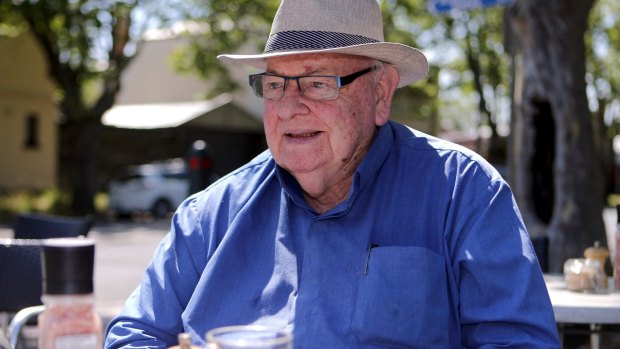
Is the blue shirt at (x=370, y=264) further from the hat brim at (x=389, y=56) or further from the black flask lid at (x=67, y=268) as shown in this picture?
the black flask lid at (x=67, y=268)

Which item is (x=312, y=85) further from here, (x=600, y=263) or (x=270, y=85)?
(x=600, y=263)

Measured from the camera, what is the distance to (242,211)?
2.53 m

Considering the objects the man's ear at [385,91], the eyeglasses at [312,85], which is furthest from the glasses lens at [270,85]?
the man's ear at [385,91]

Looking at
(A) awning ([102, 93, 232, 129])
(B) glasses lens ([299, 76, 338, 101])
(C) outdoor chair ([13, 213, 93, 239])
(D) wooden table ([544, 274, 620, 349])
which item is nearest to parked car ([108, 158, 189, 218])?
(A) awning ([102, 93, 232, 129])

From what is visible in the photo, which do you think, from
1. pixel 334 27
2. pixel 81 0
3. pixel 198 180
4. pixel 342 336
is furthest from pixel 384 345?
pixel 81 0

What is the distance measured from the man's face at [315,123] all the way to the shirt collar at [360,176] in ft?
0.14

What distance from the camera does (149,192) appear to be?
2522 cm

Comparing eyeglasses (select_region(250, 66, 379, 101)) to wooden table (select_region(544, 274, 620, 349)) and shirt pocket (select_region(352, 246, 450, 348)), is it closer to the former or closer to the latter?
shirt pocket (select_region(352, 246, 450, 348))

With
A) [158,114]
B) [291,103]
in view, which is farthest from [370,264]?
[158,114]

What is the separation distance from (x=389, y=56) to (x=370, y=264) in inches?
27.1

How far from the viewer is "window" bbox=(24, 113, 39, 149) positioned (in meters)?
29.8

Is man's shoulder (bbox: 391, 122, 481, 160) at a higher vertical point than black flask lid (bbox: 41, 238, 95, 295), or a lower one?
higher

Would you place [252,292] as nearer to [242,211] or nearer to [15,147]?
[242,211]

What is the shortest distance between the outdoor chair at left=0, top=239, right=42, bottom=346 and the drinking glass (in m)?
3.09
